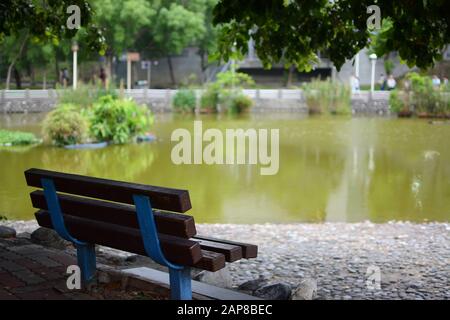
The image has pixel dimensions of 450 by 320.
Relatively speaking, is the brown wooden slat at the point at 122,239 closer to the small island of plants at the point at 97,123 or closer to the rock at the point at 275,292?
the rock at the point at 275,292

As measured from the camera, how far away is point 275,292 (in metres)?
4.10

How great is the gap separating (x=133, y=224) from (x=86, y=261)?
645 millimetres

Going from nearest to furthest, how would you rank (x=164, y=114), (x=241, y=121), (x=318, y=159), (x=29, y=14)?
(x=29, y=14), (x=318, y=159), (x=241, y=121), (x=164, y=114)

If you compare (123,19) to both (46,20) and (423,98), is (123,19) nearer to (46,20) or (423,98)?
(423,98)

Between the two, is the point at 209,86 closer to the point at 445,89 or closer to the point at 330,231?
the point at 445,89

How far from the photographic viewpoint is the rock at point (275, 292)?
13.3 feet

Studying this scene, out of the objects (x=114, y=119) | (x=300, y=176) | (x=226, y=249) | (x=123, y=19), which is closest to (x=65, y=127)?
(x=114, y=119)

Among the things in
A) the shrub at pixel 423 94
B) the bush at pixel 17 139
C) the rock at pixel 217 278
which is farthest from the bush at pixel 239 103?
the rock at pixel 217 278

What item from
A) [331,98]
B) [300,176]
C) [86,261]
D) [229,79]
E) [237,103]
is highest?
[229,79]

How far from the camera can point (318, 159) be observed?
16.3 metres
